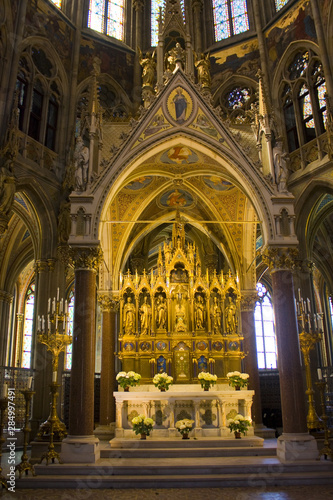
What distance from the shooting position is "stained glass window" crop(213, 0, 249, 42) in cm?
2361

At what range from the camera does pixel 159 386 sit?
1441cm

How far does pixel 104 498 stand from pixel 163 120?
412 inches

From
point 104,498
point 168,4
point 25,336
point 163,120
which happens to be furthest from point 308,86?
point 25,336

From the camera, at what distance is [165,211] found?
797 inches

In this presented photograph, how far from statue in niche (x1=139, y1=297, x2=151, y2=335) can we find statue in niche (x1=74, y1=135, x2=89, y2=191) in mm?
5045

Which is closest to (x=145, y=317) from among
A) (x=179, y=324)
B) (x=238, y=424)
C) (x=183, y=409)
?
(x=179, y=324)

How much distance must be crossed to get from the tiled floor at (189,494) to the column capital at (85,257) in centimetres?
555

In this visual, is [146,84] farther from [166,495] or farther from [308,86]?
[166,495]

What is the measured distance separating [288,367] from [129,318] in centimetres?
653

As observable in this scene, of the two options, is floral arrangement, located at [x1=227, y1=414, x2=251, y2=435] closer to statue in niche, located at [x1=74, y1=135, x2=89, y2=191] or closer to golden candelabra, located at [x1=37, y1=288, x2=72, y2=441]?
golden candelabra, located at [x1=37, y1=288, x2=72, y2=441]

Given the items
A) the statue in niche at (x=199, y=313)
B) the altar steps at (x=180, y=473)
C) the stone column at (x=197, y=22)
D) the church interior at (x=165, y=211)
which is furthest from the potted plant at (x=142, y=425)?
the stone column at (x=197, y=22)

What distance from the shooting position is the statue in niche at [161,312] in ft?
54.3

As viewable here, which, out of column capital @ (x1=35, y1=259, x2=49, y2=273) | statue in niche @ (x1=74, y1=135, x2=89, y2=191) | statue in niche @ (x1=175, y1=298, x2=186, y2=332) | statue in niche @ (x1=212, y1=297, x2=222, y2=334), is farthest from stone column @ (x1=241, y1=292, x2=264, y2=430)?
statue in niche @ (x1=74, y1=135, x2=89, y2=191)

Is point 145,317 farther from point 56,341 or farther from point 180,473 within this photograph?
point 180,473
